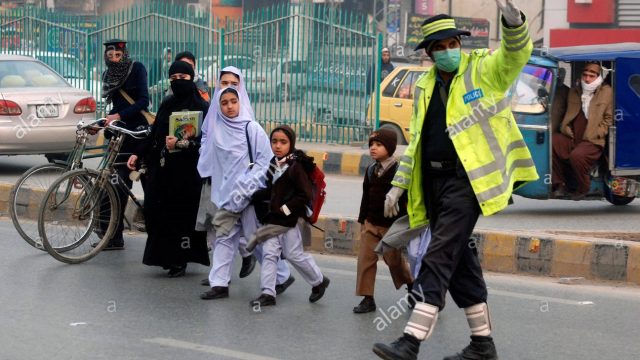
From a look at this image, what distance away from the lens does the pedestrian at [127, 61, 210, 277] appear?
831 centimetres

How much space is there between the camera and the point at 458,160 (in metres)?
5.76

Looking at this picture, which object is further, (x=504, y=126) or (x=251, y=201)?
(x=251, y=201)

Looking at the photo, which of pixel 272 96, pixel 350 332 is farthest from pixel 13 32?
pixel 350 332

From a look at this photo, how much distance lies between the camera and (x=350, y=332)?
6766 mm

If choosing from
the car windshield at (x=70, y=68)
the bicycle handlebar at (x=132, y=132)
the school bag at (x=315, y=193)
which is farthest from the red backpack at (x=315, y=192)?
the car windshield at (x=70, y=68)

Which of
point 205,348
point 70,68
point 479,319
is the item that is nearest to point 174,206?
point 205,348

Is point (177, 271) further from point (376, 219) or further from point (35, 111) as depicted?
point (35, 111)

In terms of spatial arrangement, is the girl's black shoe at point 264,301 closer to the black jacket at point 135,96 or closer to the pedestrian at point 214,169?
the pedestrian at point 214,169

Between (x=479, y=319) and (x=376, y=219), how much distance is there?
1.47 m

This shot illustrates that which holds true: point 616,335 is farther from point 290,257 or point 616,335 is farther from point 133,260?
point 133,260

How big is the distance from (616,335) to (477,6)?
3867 centimetres

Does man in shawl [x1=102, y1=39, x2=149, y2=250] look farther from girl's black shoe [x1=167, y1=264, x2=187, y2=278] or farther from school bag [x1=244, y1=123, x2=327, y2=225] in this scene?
school bag [x1=244, y1=123, x2=327, y2=225]

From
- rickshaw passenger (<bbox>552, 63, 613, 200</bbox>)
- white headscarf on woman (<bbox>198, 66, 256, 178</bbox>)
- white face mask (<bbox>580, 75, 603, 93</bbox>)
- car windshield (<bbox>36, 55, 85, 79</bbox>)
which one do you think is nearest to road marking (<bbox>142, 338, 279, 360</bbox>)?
white headscarf on woman (<bbox>198, 66, 256, 178</bbox>)

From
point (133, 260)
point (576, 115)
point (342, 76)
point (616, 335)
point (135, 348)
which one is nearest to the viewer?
point (135, 348)
